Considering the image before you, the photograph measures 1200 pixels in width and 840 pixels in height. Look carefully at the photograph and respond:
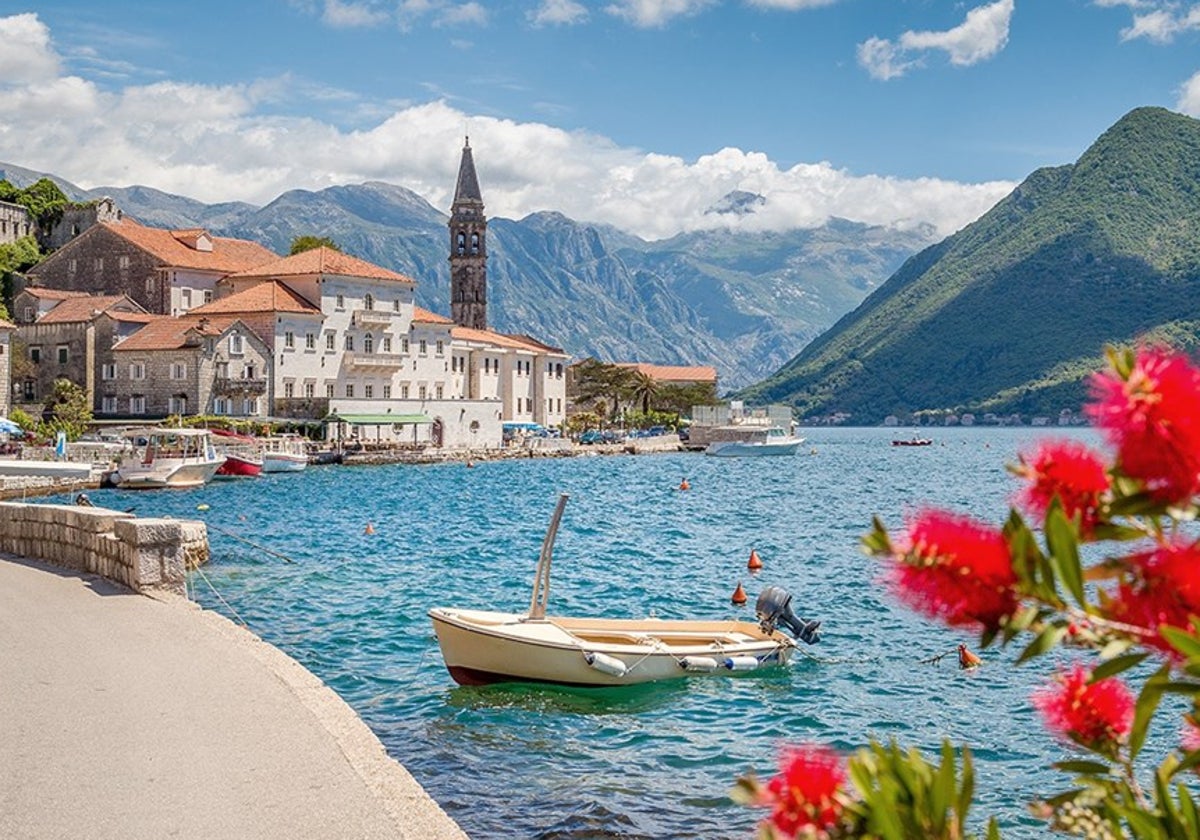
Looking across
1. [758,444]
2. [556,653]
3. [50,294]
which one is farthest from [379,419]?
[556,653]

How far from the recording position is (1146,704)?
275 cm

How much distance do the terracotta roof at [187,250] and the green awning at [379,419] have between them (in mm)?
18375

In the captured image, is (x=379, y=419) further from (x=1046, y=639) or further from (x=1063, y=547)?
(x=1063, y=547)

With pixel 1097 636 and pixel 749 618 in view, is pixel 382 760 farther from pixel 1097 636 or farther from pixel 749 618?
pixel 749 618

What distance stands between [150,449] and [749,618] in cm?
4286

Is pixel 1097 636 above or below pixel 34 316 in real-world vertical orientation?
below

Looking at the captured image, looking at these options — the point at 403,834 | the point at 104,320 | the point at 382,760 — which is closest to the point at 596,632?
the point at 382,760

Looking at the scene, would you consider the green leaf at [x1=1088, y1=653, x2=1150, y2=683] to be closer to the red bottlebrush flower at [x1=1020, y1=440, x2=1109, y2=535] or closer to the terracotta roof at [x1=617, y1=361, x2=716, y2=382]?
the red bottlebrush flower at [x1=1020, y1=440, x2=1109, y2=535]

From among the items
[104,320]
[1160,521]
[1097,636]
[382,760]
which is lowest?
[382,760]

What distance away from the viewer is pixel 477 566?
109 feet

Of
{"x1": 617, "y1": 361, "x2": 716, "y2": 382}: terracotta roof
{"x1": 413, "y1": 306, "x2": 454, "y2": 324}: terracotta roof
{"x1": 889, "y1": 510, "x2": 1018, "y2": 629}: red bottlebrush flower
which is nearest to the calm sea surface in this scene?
{"x1": 889, "y1": 510, "x2": 1018, "y2": 629}: red bottlebrush flower

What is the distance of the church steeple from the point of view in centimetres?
12225

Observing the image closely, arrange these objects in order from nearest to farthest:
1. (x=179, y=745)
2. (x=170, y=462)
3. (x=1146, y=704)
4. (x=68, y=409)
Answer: (x=1146, y=704)
(x=179, y=745)
(x=170, y=462)
(x=68, y=409)

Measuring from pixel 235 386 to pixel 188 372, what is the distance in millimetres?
3152
